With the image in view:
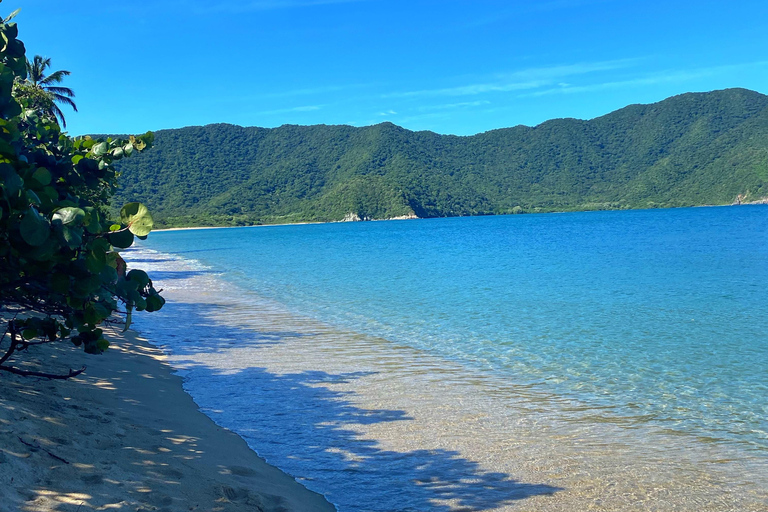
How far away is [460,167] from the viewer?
18300 cm

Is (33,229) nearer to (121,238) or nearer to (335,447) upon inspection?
(121,238)

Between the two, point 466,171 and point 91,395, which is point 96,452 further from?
point 466,171

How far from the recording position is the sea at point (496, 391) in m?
5.04

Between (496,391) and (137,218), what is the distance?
583 cm

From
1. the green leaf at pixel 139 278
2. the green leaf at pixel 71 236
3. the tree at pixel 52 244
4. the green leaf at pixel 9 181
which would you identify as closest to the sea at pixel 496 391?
the green leaf at pixel 139 278

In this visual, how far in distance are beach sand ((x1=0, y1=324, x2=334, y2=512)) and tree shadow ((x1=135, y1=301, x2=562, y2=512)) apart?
26 cm

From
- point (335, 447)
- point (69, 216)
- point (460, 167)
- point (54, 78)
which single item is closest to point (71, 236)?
point (69, 216)

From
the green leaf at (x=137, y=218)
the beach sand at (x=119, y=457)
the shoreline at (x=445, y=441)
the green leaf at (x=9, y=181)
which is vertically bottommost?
the shoreline at (x=445, y=441)

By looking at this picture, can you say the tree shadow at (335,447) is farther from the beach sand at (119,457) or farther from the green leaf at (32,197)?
the green leaf at (32,197)

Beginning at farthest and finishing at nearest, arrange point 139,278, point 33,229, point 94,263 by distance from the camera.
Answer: point 139,278 → point 94,263 → point 33,229

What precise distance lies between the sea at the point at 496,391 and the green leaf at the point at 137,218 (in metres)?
2.72

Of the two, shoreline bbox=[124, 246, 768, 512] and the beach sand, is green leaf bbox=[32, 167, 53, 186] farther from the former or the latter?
shoreline bbox=[124, 246, 768, 512]

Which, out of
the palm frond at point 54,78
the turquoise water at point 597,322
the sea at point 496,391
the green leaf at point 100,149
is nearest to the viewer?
the green leaf at point 100,149

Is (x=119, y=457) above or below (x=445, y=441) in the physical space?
above
